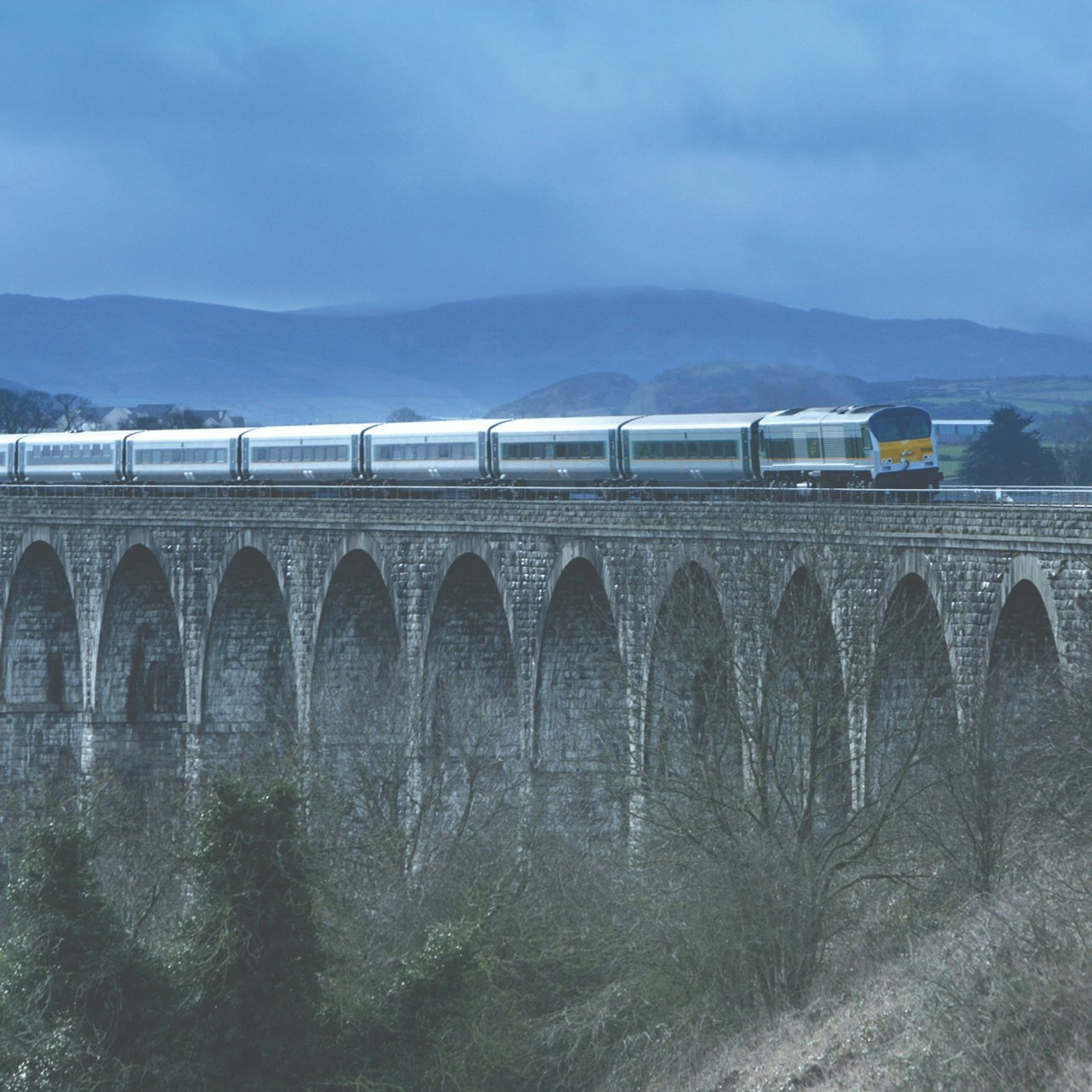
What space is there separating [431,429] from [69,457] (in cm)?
1942

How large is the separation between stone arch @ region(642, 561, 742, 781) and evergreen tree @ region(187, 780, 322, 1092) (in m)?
8.20

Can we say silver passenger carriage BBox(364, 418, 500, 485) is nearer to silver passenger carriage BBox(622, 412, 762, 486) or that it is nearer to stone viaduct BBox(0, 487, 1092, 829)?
stone viaduct BBox(0, 487, 1092, 829)

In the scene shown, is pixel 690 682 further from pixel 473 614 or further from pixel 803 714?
pixel 473 614

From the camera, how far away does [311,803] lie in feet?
133

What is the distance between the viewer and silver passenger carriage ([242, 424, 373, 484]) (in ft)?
209

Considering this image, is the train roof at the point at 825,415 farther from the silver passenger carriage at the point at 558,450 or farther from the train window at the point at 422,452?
the train window at the point at 422,452

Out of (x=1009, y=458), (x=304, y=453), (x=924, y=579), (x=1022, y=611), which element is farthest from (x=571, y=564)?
(x=1009, y=458)

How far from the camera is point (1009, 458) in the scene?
2950 inches

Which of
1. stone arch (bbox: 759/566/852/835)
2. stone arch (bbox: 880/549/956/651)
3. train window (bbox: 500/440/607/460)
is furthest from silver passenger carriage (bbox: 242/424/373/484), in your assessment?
stone arch (bbox: 880/549/956/651)

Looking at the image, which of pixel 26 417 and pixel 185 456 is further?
pixel 26 417

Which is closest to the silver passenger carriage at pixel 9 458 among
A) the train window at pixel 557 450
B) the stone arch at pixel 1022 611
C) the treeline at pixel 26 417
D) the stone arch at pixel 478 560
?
the train window at pixel 557 450

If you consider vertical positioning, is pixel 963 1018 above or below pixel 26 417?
below

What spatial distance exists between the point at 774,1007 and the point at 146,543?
119 ft

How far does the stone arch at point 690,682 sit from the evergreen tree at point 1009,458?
3211cm
